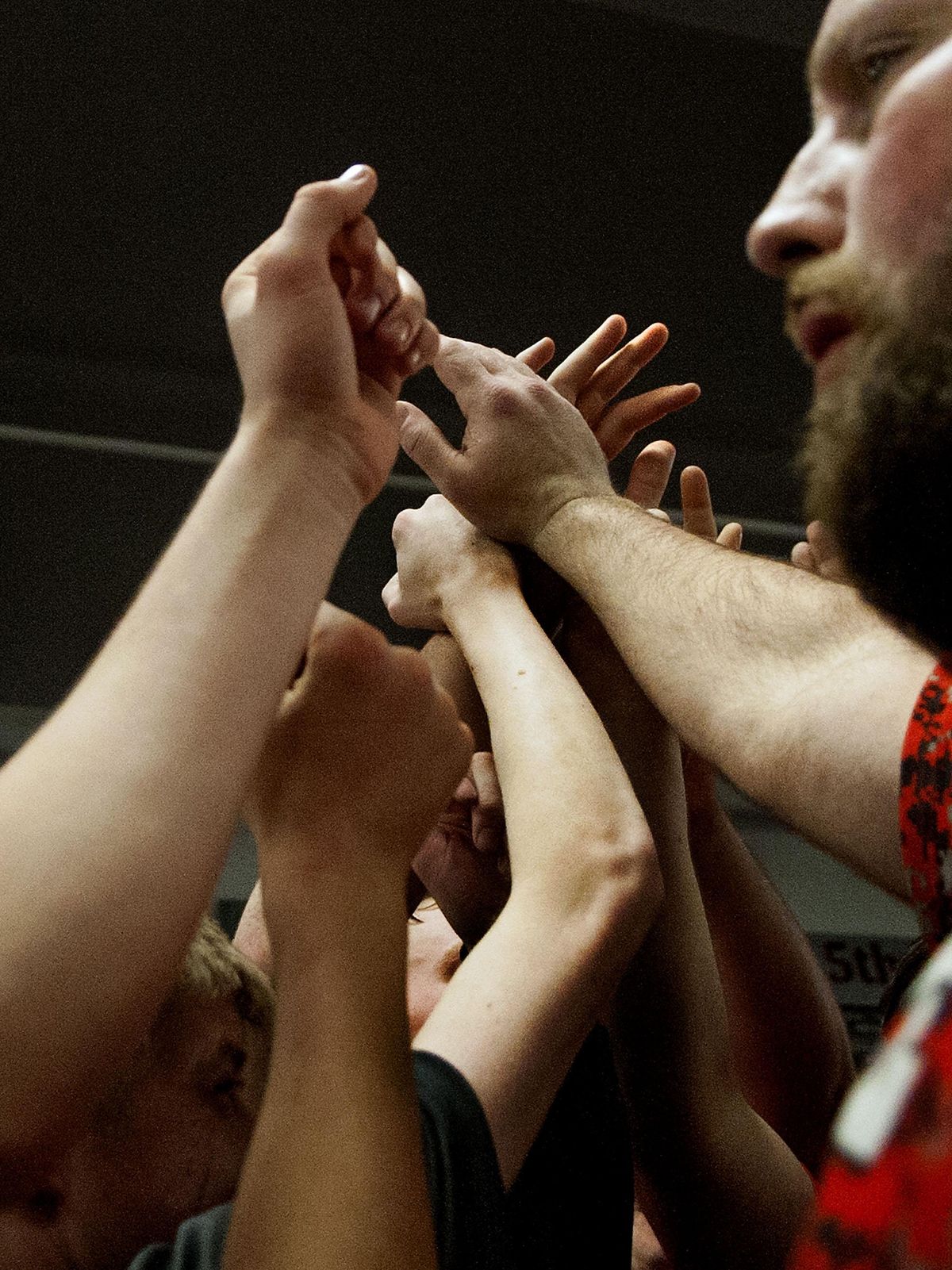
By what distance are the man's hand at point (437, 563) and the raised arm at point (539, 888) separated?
1.1 inches

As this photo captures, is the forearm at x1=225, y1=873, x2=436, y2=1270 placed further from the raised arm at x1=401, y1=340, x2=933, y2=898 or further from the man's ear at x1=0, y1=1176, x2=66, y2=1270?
the raised arm at x1=401, y1=340, x2=933, y2=898

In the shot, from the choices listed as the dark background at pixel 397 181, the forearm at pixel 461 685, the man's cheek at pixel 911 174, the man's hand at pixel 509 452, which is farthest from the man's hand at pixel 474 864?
the dark background at pixel 397 181

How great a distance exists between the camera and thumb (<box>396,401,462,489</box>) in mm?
971

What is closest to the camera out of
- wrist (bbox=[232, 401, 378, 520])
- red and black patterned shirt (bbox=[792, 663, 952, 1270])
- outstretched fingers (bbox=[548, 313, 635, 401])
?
red and black patterned shirt (bbox=[792, 663, 952, 1270])

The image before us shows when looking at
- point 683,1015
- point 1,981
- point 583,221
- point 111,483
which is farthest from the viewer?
point 111,483

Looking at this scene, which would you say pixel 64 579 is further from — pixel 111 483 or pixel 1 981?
pixel 1 981

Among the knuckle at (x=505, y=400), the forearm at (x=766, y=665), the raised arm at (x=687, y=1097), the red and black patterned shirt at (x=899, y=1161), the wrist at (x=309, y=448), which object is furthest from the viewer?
the knuckle at (x=505, y=400)

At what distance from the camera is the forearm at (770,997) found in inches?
42.3

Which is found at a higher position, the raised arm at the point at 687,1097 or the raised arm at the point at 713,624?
the raised arm at the point at 713,624

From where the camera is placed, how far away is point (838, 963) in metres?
4.91

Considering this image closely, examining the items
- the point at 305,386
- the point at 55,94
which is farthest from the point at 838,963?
the point at 305,386

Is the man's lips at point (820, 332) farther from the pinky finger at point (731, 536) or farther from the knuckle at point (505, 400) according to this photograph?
the pinky finger at point (731, 536)

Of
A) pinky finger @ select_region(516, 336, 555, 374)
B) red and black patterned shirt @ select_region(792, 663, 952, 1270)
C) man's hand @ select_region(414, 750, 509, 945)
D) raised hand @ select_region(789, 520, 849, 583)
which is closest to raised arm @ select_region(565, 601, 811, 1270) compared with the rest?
man's hand @ select_region(414, 750, 509, 945)

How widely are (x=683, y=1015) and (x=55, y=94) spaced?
70.9 inches
